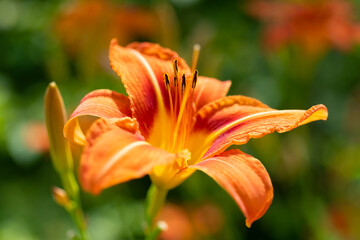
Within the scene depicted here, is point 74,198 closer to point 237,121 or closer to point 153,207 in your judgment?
point 153,207

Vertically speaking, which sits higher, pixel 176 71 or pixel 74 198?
pixel 176 71

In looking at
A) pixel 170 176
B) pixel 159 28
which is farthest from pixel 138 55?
pixel 159 28

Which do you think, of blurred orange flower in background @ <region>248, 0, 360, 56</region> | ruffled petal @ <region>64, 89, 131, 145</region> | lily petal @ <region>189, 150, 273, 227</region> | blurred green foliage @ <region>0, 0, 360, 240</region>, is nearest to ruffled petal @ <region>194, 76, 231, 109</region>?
ruffled petal @ <region>64, 89, 131, 145</region>

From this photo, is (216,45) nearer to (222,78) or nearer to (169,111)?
(222,78)

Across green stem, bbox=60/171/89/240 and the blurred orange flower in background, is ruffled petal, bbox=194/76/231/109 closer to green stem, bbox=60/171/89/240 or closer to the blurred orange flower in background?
green stem, bbox=60/171/89/240

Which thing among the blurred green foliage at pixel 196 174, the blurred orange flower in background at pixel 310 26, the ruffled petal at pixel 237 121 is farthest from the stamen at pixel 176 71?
the blurred orange flower in background at pixel 310 26

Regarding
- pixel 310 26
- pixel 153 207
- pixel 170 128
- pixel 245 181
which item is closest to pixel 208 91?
pixel 170 128

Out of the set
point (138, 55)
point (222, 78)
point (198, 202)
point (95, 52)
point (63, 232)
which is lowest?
point (63, 232)
